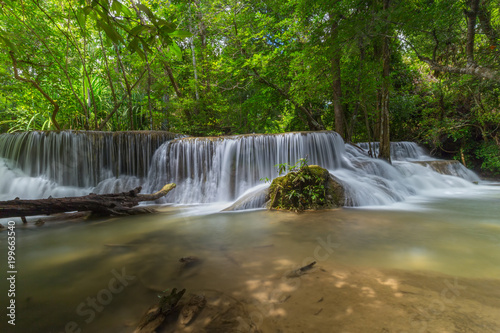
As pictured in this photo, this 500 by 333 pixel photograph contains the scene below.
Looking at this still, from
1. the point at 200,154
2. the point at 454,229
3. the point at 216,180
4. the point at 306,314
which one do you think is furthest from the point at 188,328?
the point at 200,154

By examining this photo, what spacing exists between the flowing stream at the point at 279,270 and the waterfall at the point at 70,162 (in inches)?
167

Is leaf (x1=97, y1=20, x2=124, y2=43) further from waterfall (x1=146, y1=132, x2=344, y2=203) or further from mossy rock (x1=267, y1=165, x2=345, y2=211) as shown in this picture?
waterfall (x1=146, y1=132, x2=344, y2=203)

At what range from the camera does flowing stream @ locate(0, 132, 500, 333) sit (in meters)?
1.22

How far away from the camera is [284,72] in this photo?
9828 millimetres

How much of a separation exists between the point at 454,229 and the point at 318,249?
6.96ft

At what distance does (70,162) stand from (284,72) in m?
9.05

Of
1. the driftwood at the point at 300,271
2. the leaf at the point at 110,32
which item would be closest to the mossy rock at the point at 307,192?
the driftwood at the point at 300,271

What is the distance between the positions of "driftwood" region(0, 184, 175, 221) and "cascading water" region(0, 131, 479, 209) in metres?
2.64

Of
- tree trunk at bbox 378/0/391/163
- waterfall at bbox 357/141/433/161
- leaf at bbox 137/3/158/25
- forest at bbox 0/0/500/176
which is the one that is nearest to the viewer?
leaf at bbox 137/3/158/25

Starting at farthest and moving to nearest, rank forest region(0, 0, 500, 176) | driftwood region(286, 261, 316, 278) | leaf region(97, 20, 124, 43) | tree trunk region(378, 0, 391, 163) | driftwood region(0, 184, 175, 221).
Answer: tree trunk region(378, 0, 391, 163) → forest region(0, 0, 500, 176) → driftwood region(0, 184, 175, 221) → driftwood region(286, 261, 316, 278) → leaf region(97, 20, 124, 43)

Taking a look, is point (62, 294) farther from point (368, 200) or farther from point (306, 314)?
point (368, 200)

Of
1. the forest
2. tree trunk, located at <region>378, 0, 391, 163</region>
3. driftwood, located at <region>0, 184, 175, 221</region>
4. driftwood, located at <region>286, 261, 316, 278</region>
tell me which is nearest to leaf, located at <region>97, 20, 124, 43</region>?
driftwood, located at <region>286, 261, 316, 278</region>

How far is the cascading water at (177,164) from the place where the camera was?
7098 mm

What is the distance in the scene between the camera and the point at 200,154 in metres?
7.63
